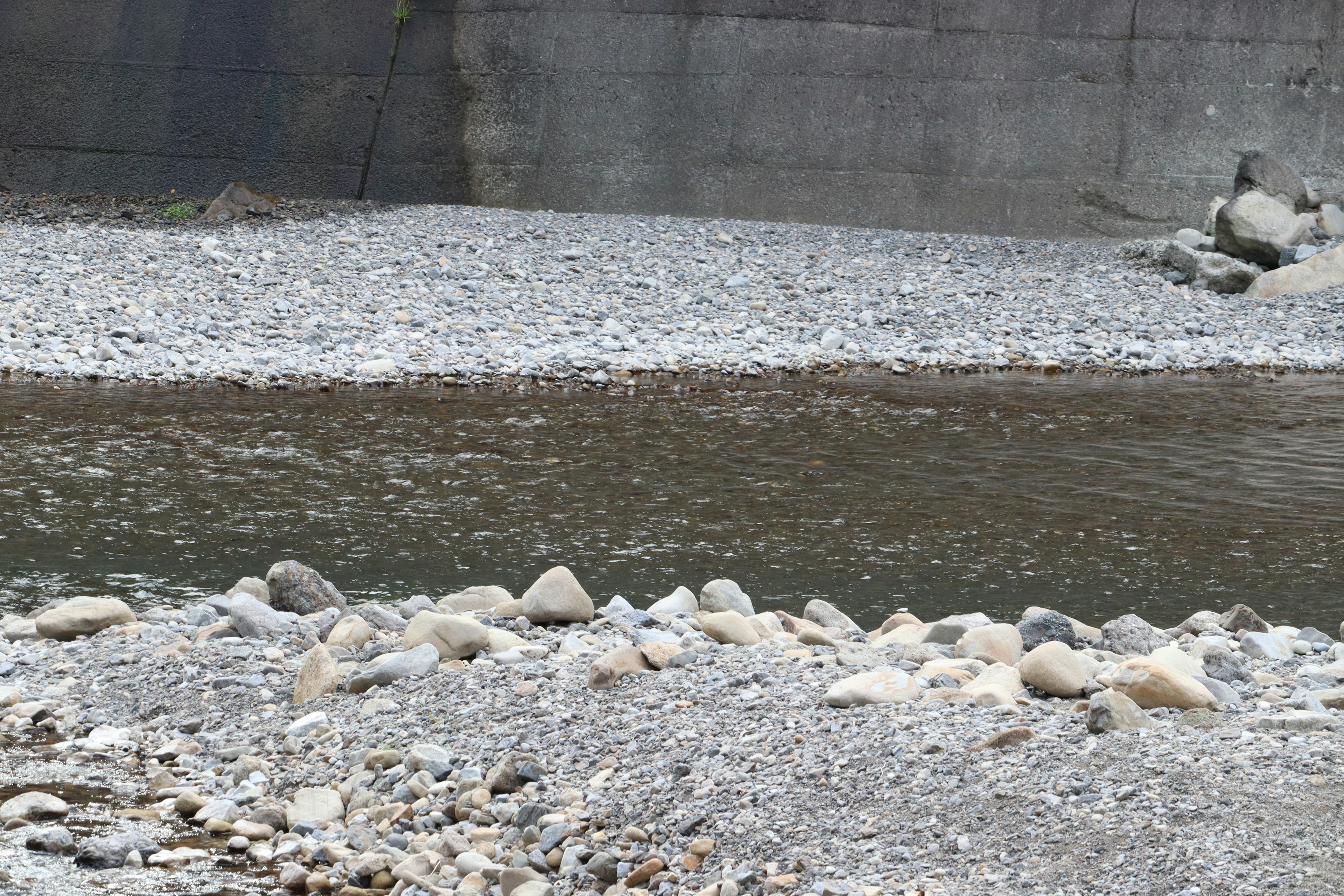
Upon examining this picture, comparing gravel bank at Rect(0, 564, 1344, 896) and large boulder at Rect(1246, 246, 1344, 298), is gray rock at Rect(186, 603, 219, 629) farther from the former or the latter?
large boulder at Rect(1246, 246, 1344, 298)

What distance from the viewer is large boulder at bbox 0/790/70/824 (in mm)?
2557

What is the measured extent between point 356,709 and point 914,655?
134 centimetres

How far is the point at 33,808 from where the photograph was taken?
2570 mm

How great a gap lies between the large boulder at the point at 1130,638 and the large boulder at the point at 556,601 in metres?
1.36

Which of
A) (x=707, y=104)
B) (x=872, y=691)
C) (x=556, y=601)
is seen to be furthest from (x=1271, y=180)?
(x=872, y=691)

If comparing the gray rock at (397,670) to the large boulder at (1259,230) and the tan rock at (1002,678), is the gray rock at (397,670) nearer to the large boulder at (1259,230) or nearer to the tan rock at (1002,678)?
the tan rock at (1002,678)

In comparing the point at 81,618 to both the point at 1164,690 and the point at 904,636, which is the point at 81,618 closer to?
the point at 904,636

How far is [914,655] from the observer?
122 inches

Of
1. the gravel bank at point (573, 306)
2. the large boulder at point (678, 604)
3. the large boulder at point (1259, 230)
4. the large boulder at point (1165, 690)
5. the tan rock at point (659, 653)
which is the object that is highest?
the large boulder at point (1259, 230)

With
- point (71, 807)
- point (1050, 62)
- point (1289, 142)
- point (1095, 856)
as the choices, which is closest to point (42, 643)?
point (71, 807)

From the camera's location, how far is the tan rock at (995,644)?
3.09 m

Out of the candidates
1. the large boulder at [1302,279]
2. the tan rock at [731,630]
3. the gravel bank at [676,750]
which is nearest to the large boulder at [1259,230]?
the large boulder at [1302,279]

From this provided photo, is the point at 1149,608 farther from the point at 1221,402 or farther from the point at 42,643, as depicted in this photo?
the point at 1221,402

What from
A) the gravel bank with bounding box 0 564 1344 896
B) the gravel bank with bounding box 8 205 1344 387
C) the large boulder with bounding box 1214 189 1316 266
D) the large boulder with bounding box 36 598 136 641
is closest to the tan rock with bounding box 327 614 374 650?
the gravel bank with bounding box 0 564 1344 896
